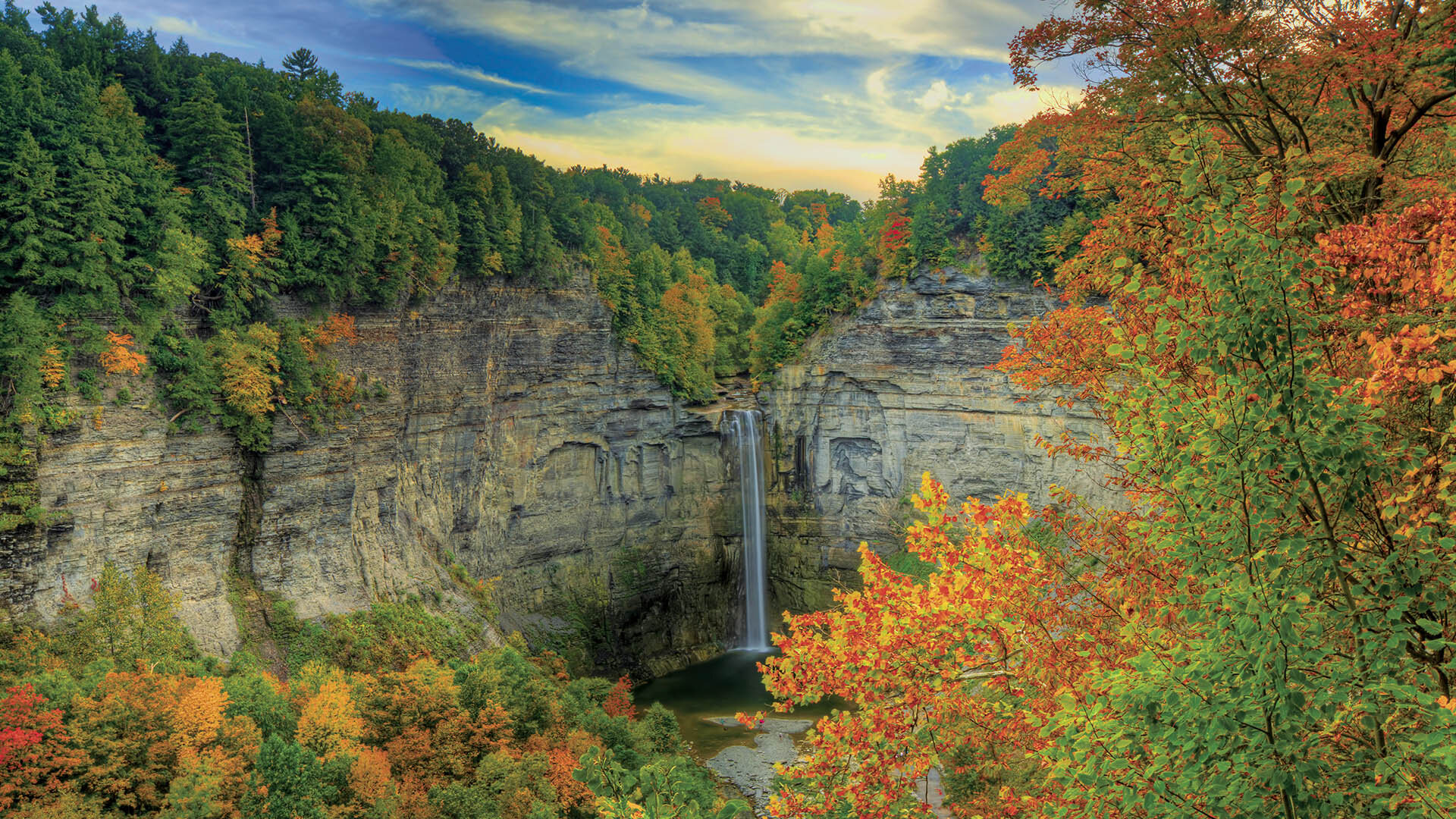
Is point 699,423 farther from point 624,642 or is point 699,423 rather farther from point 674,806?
point 674,806

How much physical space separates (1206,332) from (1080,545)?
13.4ft

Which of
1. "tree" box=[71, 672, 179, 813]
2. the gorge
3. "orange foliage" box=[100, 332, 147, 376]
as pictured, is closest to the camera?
"tree" box=[71, 672, 179, 813]

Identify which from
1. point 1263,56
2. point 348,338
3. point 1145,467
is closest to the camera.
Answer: point 1145,467

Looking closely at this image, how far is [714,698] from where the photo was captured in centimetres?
3638

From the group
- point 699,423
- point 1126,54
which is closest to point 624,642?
point 699,423

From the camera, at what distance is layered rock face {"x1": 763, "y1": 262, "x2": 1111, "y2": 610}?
121ft

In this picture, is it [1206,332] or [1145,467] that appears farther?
[1145,467]

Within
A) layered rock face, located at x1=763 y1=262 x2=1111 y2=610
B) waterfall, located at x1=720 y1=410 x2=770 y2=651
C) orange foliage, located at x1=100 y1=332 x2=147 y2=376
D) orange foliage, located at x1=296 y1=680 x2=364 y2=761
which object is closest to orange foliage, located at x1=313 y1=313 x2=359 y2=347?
orange foliage, located at x1=100 y1=332 x2=147 y2=376

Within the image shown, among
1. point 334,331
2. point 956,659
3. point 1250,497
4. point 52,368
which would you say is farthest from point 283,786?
point 1250,497

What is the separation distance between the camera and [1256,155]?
7.06m

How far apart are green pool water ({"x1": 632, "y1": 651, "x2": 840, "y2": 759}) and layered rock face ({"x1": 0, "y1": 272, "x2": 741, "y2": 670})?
65.0 inches

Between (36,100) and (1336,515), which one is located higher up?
(36,100)

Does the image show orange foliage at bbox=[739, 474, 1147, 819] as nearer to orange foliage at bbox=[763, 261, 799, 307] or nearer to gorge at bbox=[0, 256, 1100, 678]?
gorge at bbox=[0, 256, 1100, 678]

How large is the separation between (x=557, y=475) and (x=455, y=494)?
5332 mm
